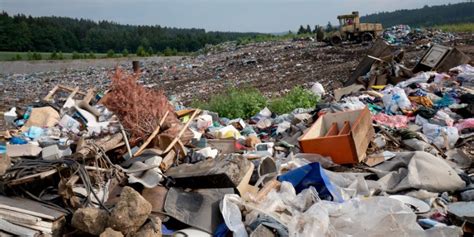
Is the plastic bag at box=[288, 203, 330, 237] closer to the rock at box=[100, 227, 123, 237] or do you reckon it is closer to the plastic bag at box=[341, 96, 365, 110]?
the rock at box=[100, 227, 123, 237]

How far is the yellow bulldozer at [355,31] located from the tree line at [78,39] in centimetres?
2542

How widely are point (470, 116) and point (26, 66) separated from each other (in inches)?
1237

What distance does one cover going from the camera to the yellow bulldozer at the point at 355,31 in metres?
20.8

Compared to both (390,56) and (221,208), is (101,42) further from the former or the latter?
(221,208)

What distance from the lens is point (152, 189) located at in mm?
3512

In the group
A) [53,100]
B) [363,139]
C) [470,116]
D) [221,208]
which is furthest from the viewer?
[53,100]

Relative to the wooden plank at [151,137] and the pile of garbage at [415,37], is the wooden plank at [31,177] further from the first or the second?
the pile of garbage at [415,37]

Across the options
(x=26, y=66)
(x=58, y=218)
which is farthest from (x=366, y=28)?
(x=26, y=66)

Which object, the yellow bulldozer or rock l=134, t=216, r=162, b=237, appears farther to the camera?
the yellow bulldozer

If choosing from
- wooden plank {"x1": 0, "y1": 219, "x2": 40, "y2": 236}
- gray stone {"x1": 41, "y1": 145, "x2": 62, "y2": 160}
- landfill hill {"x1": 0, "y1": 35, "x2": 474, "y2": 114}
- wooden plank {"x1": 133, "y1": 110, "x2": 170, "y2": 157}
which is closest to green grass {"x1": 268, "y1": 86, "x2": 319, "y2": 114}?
landfill hill {"x1": 0, "y1": 35, "x2": 474, "y2": 114}

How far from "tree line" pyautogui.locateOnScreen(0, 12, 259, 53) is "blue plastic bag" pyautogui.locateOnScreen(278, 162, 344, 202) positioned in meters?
42.3

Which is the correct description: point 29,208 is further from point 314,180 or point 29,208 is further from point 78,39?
point 78,39

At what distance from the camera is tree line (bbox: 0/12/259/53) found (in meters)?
49.5

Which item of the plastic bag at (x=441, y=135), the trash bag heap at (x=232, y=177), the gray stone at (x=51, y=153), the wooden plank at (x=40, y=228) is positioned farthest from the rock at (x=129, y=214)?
the plastic bag at (x=441, y=135)
